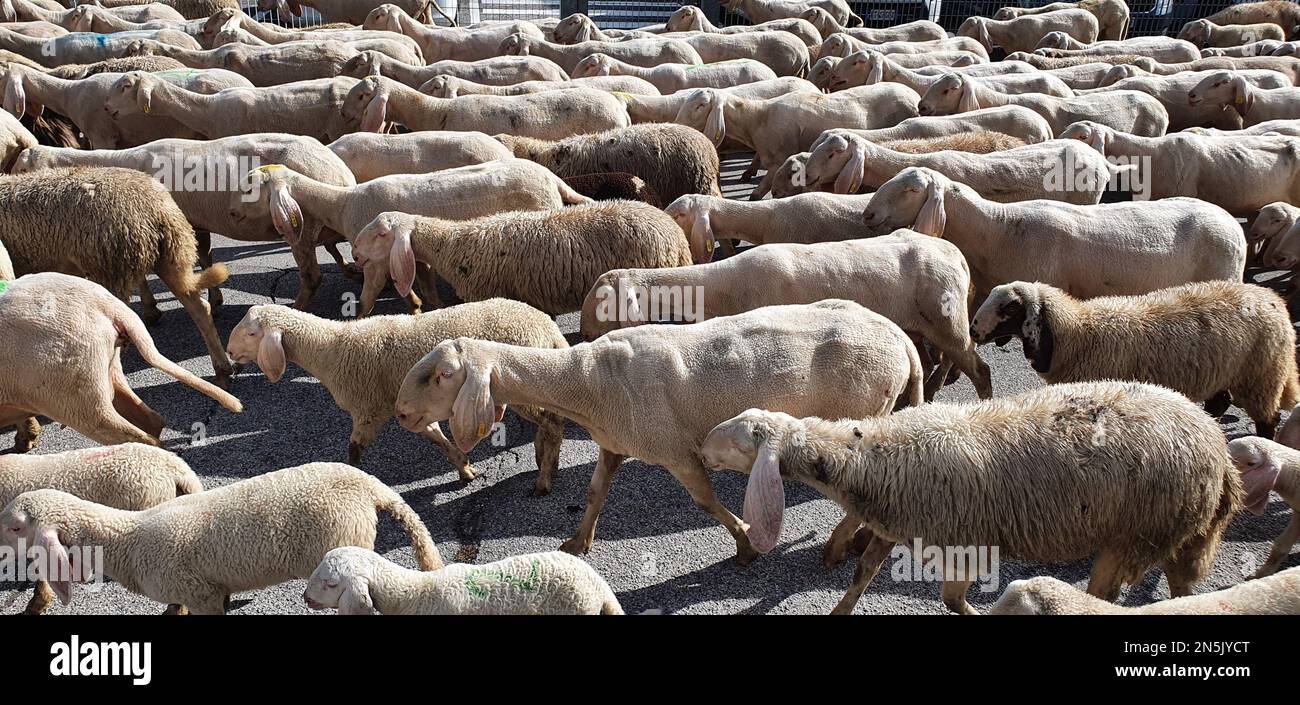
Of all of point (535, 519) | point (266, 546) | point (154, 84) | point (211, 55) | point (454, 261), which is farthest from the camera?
point (211, 55)

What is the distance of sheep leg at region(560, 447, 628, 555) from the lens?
18.1ft

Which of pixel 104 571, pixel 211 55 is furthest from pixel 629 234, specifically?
pixel 211 55

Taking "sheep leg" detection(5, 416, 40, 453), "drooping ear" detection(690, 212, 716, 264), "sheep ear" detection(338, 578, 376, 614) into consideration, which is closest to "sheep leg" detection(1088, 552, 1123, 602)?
"sheep ear" detection(338, 578, 376, 614)

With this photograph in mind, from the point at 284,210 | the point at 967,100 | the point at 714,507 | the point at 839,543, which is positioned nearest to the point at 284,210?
the point at 284,210

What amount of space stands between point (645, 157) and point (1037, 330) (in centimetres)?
438

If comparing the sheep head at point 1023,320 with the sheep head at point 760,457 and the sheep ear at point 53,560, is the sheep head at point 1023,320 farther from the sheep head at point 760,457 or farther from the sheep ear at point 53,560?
the sheep ear at point 53,560

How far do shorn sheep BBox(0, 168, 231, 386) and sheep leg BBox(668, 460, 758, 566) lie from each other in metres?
3.70

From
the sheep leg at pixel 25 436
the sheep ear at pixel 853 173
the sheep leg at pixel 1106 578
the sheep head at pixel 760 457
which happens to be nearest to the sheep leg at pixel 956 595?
the sheep leg at pixel 1106 578

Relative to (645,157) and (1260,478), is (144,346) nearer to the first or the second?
(645,157)

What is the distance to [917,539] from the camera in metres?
4.51

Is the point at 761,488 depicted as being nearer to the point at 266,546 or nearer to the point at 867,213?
the point at 266,546

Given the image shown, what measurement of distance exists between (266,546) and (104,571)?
70cm

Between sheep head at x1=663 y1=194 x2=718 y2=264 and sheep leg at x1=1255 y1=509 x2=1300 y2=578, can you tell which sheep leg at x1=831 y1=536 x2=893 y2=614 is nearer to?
sheep leg at x1=1255 y1=509 x2=1300 y2=578

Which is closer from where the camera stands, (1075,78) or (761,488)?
(761,488)
